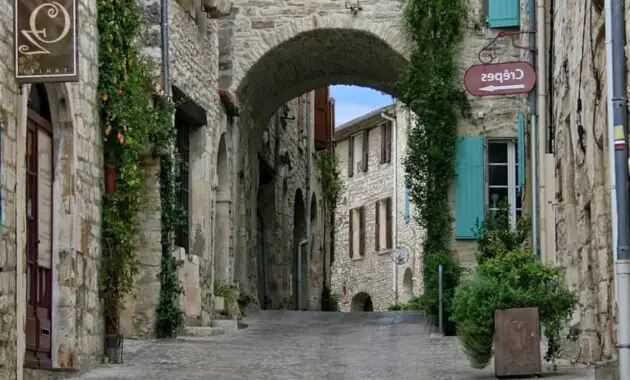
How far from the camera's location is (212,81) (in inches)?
727

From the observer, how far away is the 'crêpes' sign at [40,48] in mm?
9844

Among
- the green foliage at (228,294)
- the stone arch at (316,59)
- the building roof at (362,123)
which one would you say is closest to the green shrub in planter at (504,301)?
the green foliage at (228,294)

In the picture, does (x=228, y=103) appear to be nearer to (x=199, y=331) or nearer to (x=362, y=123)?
(x=199, y=331)

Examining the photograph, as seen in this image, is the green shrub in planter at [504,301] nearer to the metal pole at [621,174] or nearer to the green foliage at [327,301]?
the metal pole at [621,174]

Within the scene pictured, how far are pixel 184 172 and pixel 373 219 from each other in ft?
73.7

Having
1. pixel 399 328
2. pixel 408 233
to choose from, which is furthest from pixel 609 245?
pixel 408 233

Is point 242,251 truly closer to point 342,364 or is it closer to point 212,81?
point 212,81

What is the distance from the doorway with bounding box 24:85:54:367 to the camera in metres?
11.0

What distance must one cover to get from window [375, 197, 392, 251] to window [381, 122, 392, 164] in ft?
3.75

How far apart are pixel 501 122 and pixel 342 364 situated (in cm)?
793

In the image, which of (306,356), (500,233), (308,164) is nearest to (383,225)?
(308,164)

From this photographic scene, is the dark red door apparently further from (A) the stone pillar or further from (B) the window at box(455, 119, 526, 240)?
(B) the window at box(455, 119, 526, 240)

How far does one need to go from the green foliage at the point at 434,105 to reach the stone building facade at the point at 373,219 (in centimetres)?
1628

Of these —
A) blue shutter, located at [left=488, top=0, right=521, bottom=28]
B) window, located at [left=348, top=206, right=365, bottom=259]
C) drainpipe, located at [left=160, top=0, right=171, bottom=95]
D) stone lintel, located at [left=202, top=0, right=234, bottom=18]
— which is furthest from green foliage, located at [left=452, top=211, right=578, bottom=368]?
window, located at [left=348, top=206, right=365, bottom=259]
